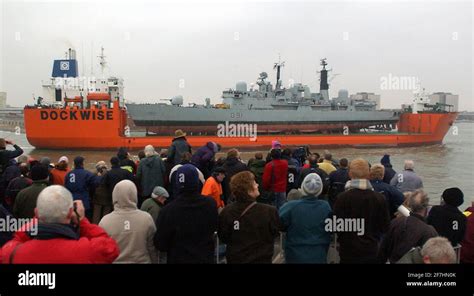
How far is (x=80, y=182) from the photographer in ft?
17.3

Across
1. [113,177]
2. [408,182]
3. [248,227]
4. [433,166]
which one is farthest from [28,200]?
[433,166]

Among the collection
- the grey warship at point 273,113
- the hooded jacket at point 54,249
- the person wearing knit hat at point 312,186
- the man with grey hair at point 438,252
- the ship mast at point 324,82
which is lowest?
the man with grey hair at point 438,252

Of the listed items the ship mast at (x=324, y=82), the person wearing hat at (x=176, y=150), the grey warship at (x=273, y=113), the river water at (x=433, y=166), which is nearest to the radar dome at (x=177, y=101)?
the grey warship at (x=273, y=113)

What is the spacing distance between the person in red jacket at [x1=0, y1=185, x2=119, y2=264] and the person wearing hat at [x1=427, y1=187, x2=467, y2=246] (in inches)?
128

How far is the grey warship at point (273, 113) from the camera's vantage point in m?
29.1

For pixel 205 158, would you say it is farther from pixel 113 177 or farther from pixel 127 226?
pixel 127 226

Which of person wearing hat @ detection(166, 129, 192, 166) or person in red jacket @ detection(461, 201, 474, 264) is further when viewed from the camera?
person wearing hat @ detection(166, 129, 192, 166)

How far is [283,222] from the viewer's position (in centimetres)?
358

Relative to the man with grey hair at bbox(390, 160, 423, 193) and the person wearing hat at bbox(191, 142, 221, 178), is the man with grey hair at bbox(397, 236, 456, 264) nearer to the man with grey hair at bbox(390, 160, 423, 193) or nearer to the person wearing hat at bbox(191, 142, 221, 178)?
the man with grey hair at bbox(390, 160, 423, 193)

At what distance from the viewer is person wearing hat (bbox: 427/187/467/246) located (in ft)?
12.6

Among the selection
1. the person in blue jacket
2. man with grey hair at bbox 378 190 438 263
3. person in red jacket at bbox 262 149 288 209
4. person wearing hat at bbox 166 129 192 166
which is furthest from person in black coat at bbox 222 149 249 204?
man with grey hair at bbox 378 190 438 263

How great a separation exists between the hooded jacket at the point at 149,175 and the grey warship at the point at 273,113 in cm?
2334

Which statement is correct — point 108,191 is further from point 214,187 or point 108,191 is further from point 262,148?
point 262,148

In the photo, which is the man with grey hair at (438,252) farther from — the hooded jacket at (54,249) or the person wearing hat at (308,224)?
the hooded jacket at (54,249)
